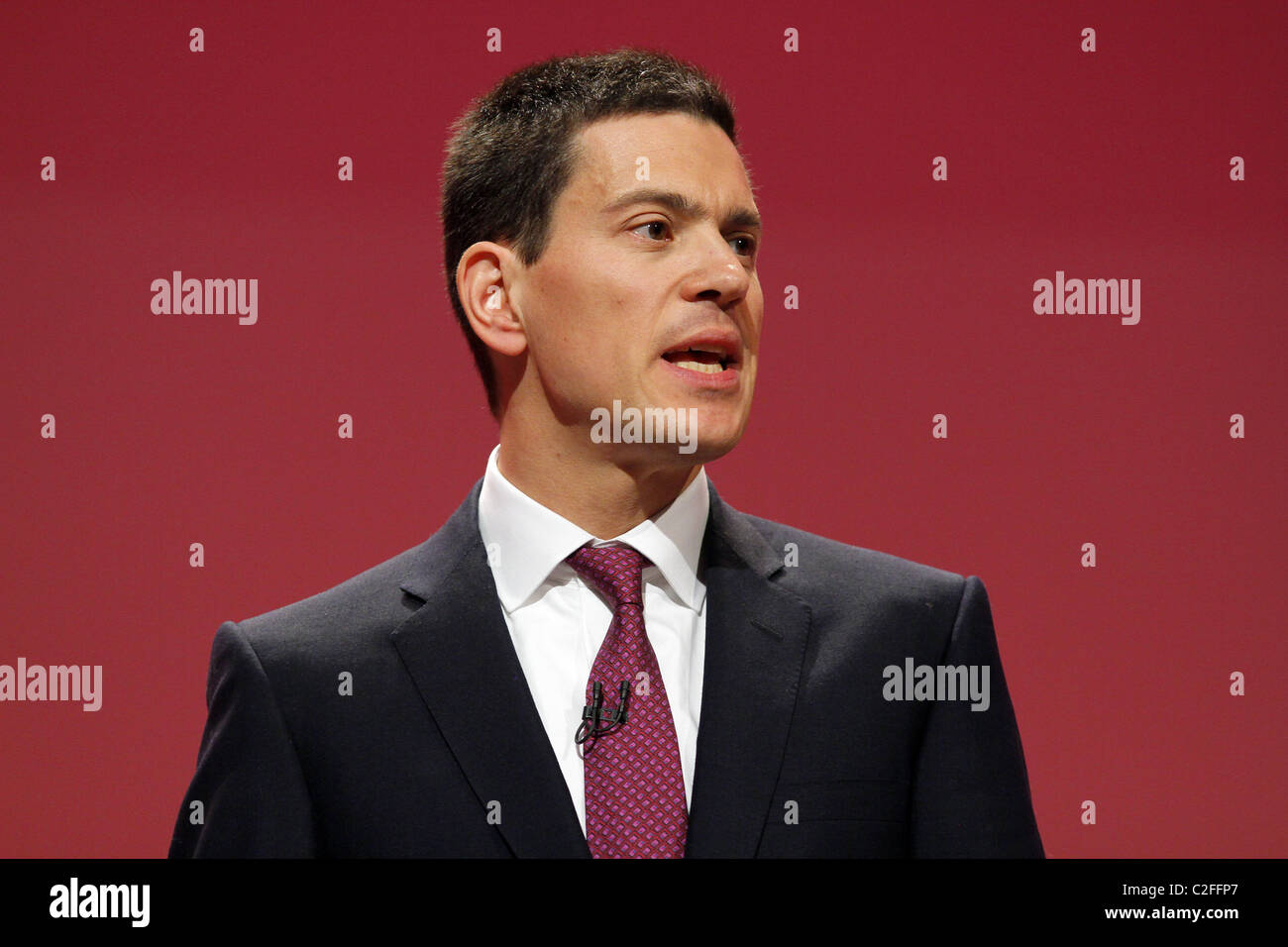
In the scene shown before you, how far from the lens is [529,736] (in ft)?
5.35

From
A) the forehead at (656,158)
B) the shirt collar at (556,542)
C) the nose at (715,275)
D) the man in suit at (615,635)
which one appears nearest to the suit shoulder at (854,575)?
the man in suit at (615,635)

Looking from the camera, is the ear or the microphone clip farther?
the ear

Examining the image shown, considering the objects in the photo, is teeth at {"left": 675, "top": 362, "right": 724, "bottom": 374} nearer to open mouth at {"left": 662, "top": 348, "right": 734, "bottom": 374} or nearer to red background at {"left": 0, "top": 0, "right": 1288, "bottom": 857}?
open mouth at {"left": 662, "top": 348, "right": 734, "bottom": 374}

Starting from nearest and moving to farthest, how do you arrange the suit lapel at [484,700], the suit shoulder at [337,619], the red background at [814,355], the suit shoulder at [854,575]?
the suit lapel at [484,700] < the suit shoulder at [337,619] < the suit shoulder at [854,575] < the red background at [814,355]

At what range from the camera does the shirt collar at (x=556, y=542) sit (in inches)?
69.7

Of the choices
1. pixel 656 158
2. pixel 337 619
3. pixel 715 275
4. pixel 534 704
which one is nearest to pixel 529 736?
pixel 534 704

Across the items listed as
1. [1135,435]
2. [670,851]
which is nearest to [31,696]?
[670,851]

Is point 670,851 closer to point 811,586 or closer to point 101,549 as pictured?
point 811,586

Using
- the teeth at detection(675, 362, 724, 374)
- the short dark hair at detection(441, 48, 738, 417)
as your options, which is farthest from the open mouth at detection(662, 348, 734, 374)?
the short dark hair at detection(441, 48, 738, 417)

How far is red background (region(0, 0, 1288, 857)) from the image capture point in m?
2.63

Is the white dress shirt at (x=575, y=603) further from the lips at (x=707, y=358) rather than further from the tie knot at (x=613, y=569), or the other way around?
the lips at (x=707, y=358)

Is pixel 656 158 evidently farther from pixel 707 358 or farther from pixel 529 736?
pixel 529 736

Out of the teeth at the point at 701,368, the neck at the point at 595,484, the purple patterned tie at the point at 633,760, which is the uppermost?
the teeth at the point at 701,368

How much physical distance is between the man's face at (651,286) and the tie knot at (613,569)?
0.41ft
